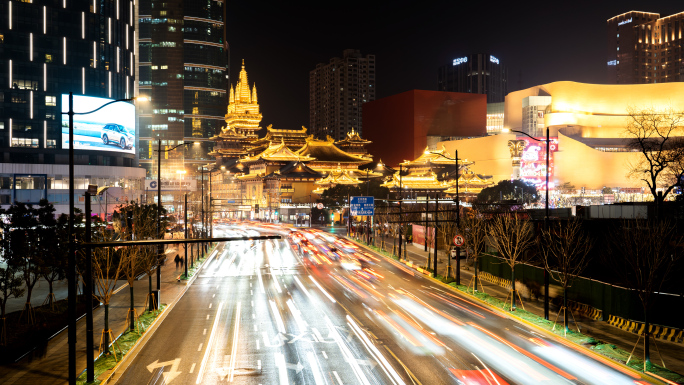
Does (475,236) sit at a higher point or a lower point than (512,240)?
lower

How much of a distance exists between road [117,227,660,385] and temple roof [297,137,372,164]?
10085 centimetres

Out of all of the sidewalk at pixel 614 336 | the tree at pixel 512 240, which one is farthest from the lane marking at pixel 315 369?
the tree at pixel 512 240

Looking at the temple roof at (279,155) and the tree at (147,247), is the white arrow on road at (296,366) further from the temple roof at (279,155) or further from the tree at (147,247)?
the temple roof at (279,155)

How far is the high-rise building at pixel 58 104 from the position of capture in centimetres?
9525

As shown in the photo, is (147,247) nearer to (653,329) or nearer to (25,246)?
(25,246)

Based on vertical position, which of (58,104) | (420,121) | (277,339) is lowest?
(277,339)

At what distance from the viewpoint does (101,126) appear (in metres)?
95.4

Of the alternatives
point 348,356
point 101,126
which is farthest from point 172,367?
point 101,126

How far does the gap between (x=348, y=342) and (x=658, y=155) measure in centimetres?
4183

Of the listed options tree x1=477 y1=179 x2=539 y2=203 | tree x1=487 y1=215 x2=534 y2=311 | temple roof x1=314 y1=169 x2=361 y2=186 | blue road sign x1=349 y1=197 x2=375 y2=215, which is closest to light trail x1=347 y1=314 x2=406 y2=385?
tree x1=487 y1=215 x2=534 y2=311

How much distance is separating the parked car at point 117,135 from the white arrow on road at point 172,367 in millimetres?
83819

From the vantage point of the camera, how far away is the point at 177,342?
23.9m

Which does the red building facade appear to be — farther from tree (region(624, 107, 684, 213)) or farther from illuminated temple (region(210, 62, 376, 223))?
tree (region(624, 107, 684, 213))

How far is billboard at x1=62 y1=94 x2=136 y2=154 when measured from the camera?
93125mm
